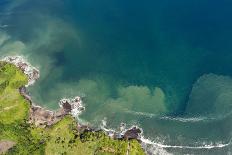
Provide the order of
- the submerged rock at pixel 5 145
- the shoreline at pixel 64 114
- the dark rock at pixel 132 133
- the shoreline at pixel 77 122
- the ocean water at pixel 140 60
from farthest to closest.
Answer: the ocean water at pixel 140 60
the shoreline at pixel 64 114
the dark rock at pixel 132 133
the submerged rock at pixel 5 145
the shoreline at pixel 77 122

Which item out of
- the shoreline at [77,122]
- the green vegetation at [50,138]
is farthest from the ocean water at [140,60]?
the green vegetation at [50,138]

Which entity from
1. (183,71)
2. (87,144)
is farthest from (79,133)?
(183,71)

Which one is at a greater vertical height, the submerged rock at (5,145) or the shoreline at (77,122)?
the shoreline at (77,122)

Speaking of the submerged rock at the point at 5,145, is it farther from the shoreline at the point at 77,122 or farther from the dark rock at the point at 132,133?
the dark rock at the point at 132,133

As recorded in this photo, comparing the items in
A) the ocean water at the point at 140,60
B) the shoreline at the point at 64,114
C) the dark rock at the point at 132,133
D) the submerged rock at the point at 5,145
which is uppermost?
the ocean water at the point at 140,60

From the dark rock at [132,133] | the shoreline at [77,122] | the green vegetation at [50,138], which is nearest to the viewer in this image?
the green vegetation at [50,138]

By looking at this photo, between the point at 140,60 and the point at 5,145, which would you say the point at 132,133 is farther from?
the point at 5,145

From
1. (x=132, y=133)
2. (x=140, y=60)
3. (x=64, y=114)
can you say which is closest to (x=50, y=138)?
(x=64, y=114)

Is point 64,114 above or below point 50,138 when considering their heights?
above
